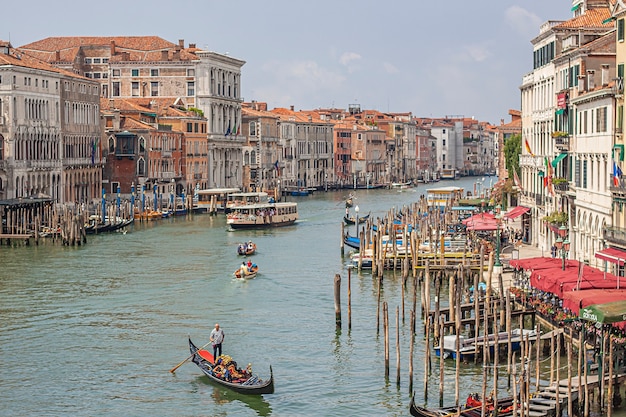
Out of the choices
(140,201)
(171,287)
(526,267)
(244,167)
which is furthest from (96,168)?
(526,267)

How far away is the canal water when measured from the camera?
19.3 m

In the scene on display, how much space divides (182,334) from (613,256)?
7.40 m

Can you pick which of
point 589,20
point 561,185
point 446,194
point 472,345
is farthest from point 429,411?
point 446,194

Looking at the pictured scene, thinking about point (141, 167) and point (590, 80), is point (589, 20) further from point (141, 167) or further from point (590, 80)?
point (141, 167)

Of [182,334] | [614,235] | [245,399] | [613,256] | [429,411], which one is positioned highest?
[614,235]

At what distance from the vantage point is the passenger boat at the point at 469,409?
17.0m

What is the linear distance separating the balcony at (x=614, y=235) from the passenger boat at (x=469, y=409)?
6.29 m

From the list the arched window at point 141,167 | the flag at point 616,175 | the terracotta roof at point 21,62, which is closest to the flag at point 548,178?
the flag at point 616,175

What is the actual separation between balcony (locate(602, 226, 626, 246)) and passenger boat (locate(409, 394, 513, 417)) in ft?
20.7

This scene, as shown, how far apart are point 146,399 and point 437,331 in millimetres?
4904

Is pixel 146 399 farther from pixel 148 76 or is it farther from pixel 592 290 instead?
pixel 148 76

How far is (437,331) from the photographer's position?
21719mm

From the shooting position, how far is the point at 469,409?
1725 centimetres

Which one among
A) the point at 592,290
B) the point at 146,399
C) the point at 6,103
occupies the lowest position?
the point at 146,399
